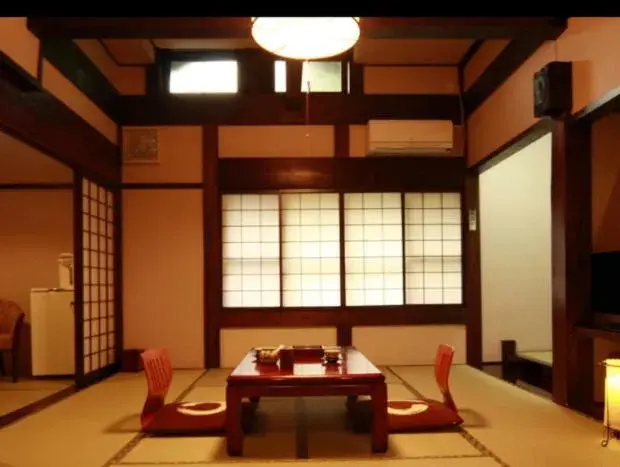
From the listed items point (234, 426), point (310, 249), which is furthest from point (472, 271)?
point (234, 426)

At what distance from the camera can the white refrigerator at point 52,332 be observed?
6.18 metres

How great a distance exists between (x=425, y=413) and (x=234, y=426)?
129cm

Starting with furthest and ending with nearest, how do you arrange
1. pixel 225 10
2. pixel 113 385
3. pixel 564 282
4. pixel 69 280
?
pixel 69 280 → pixel 113 385 → pixel 564 282 → pixel 225 10

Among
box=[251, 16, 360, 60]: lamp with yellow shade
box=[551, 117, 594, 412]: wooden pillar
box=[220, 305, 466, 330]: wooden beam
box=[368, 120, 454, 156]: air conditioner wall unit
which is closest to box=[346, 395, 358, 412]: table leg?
box=[551, 117, 594, 412]: wooden pillar

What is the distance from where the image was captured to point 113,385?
226 inches

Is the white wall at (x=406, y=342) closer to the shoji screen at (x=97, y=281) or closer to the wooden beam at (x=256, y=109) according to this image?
the wooden beam at (x=256, y=109)

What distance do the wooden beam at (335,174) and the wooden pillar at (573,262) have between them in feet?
8.16

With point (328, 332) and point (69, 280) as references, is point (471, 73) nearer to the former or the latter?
point (328, 332)

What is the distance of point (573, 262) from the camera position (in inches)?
174

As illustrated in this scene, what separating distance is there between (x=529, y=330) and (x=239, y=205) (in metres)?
A: 3.60

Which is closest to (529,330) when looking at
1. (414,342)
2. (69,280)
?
(414,342)

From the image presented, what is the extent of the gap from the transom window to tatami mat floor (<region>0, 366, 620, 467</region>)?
2.16m

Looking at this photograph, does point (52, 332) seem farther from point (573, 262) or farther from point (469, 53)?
point (469, 53)

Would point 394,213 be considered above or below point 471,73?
below
